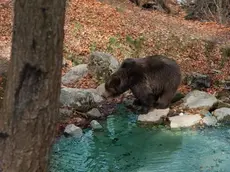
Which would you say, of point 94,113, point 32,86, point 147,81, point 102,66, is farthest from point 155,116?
point 32,86

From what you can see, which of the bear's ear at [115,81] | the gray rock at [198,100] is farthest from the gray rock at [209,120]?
the bear's ear at [115,81]

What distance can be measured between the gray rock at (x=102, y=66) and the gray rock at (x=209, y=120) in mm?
2964

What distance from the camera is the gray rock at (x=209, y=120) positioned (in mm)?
9021

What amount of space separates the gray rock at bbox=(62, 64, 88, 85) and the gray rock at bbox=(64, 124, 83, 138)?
2.79m

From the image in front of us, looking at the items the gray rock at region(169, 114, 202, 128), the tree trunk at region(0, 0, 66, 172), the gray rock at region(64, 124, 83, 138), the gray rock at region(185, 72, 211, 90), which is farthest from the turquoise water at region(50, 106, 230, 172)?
the tree trunk at region(0, 0, 66, 172)

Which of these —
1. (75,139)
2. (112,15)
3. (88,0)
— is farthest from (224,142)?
(88,0)

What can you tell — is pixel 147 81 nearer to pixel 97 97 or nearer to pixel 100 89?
pixel 97 97

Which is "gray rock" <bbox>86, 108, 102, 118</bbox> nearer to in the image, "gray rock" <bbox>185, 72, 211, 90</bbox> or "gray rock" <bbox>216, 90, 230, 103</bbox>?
"gray rock" <bbox>216, 90, 230, 103</bbox>

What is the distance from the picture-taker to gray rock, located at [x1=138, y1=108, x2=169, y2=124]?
29.7ft

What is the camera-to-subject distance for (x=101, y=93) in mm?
10320

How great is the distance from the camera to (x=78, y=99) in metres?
9.32

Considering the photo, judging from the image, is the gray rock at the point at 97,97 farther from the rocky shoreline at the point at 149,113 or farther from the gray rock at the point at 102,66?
the gray rock at the point at 102,66

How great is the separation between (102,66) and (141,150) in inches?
152

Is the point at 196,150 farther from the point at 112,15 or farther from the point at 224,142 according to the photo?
the point at 112,15
